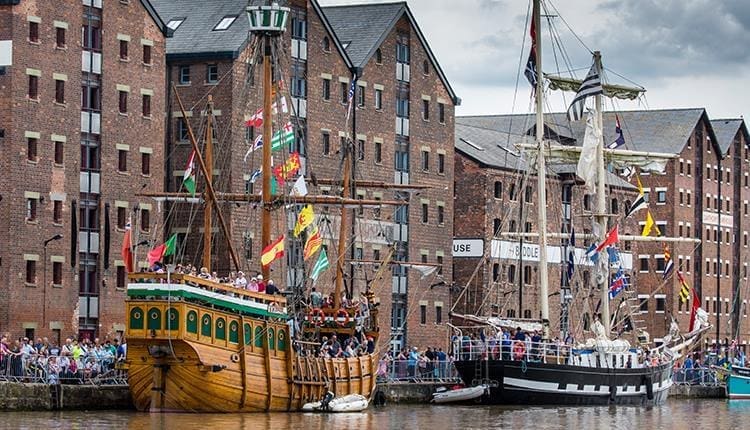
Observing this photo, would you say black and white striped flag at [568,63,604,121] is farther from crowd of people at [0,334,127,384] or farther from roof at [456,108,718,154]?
roof at [456,108,718,154]

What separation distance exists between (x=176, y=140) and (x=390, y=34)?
16.8m

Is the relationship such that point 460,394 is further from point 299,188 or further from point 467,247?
point 467,247

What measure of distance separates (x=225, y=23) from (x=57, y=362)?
104 ft

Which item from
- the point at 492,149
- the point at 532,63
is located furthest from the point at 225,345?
the point at 492,149

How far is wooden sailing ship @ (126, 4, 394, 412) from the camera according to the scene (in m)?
66.8

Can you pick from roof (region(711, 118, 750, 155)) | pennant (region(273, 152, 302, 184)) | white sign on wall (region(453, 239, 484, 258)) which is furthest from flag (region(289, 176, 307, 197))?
roof (region(711, 118, 750, 155))

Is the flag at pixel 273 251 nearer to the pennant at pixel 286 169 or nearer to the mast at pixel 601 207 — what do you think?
the pennant at pixel 286 169

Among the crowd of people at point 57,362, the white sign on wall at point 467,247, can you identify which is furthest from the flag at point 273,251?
the white sign on wall at point 467,247

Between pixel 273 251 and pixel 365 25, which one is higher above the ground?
pixel 365 25

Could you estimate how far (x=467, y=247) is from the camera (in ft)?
384

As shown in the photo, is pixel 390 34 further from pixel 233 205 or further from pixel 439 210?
pixel 233 205

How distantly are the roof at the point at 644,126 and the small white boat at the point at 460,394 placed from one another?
56245 millimetres

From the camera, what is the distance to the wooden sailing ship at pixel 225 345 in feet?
219

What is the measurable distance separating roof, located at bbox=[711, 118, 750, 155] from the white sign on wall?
132 ft
